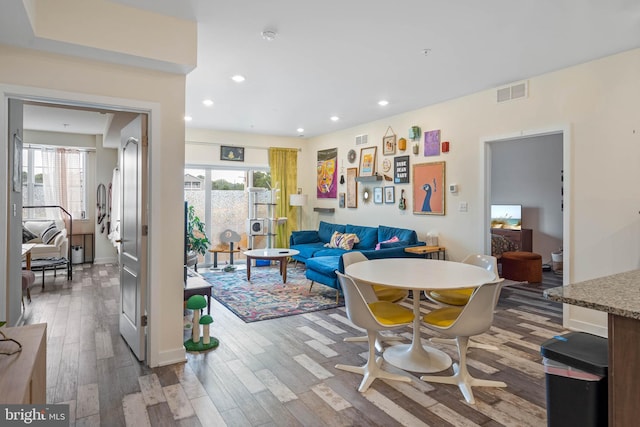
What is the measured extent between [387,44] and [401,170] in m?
2.73

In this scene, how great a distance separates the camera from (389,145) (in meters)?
6.06

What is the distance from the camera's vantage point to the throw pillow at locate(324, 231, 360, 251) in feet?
20.6

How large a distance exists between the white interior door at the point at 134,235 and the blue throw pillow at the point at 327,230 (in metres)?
4.16

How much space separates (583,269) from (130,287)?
14.4 feet

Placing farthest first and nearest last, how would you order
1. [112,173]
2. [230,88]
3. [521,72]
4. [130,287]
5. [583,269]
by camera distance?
[112,173]
[230,88]
[521,72]
[583,269]
[130,287]

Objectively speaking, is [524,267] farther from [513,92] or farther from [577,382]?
[577,382]

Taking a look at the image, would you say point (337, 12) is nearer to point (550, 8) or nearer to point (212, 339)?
point (550, 8)

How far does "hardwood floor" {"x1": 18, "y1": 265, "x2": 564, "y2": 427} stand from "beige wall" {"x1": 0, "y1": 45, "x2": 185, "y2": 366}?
1.09 ft

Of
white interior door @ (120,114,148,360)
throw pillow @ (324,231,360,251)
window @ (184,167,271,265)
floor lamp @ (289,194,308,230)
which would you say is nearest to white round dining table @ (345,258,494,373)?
white interior door @ (120,114,148,360)

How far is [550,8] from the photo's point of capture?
268 cm

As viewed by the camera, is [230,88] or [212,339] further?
[230,88]

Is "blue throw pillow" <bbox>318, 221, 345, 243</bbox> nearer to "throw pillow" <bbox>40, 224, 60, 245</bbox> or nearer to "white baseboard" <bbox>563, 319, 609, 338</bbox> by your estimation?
"white baseboard" <bbox>563, 319, 609, 338</bbox>

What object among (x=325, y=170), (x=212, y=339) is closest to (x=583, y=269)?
(x=212, y=339)

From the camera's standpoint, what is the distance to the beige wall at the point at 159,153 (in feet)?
8.79
